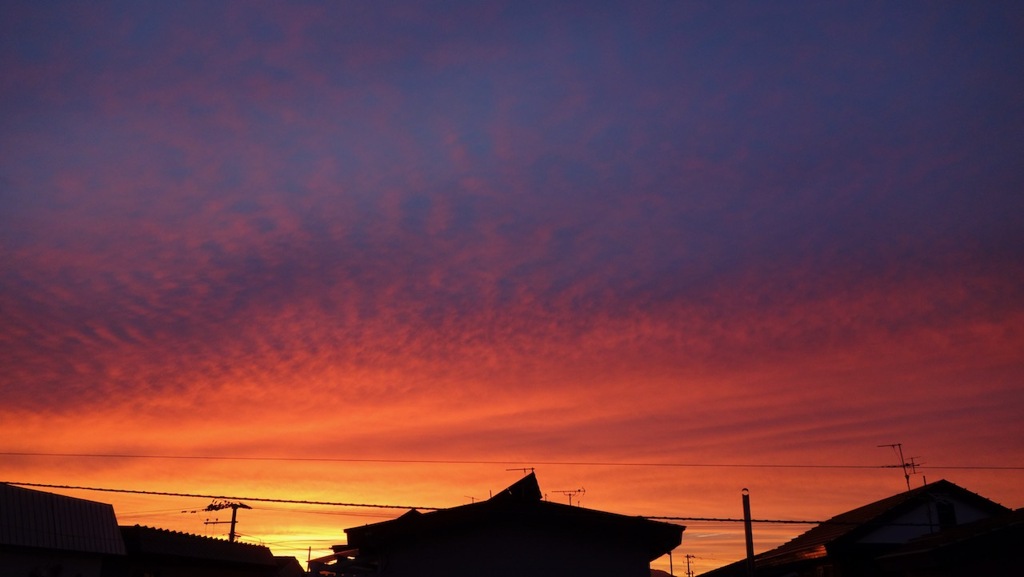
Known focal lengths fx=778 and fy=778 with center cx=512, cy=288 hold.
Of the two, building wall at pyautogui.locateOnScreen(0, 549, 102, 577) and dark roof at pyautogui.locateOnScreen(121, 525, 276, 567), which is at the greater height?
dark roof at pyautogui.locateOnScreen(121, 525, 276, 567)

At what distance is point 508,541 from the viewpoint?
25.8 m

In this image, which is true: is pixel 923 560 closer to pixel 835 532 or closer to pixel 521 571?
pixel 521 571

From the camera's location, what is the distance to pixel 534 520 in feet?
A: 85.0

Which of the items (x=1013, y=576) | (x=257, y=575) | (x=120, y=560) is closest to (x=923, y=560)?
(x=1013, y=576)

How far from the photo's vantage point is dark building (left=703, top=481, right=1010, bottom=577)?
33.8 metres

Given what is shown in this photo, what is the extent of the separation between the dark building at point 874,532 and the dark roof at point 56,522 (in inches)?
1242

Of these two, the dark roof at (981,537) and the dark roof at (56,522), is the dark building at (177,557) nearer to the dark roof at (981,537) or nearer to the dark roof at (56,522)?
the dark roof at (56,522)

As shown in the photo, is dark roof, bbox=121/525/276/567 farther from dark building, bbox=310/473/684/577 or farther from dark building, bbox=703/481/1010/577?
dark building, bbox=703/481/1010/577

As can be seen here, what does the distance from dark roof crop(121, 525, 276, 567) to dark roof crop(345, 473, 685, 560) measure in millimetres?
17567

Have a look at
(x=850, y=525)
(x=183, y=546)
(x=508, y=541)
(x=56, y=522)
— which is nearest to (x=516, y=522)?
(x=508, y=541)

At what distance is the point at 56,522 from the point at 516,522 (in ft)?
66.8

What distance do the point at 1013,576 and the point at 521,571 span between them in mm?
14052

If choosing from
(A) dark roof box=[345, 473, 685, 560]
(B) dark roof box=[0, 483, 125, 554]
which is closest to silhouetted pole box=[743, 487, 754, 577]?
(A) dark roof box=[345, 473, 685, 560]

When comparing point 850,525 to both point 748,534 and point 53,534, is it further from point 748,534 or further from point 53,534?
point 53,534
